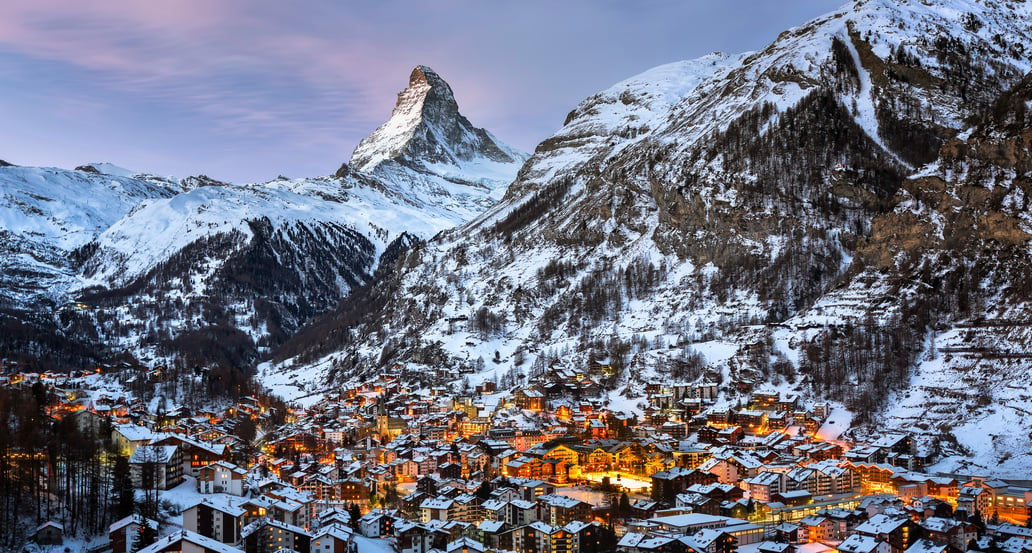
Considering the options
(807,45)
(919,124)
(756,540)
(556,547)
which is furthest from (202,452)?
(807,45)

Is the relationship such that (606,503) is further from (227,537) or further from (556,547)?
(227,537)

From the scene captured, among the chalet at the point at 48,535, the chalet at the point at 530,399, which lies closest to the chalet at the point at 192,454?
the chalet at the point at 48,535

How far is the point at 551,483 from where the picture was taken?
87500 mm

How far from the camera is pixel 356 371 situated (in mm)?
163875

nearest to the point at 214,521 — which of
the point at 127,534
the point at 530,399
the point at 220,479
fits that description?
the point at 127,534

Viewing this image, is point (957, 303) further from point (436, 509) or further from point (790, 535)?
point (436, 509)

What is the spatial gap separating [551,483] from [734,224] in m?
63.5

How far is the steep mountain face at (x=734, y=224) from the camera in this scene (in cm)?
12712

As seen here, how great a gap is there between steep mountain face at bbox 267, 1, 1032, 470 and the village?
10.8m

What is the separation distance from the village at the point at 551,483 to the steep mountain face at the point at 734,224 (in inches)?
426

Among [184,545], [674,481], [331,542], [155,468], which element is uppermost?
[155,468]

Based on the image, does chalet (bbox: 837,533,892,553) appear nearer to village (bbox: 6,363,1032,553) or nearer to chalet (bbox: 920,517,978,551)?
village (bbox: 6,363,1032,553)

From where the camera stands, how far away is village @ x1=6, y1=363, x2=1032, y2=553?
63.1m

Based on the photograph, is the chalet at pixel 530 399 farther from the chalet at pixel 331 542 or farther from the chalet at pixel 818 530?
the chalet at pixel 331 542
